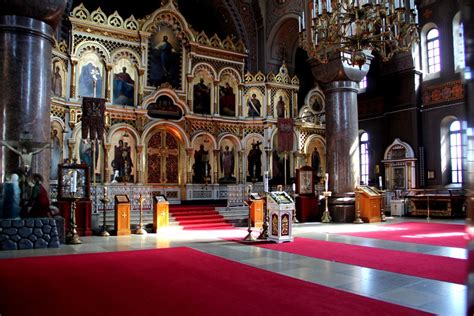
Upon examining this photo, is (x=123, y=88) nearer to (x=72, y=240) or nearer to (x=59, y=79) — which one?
(x=59, y=79)

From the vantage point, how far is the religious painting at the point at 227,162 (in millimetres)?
17922

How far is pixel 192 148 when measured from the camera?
17.2 m

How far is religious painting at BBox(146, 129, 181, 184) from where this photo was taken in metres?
16.7

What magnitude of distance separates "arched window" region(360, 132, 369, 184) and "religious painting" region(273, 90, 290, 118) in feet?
13.5

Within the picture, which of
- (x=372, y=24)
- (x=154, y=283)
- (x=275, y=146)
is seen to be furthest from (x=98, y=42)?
(x=154, y=283)

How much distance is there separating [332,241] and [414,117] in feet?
35.5

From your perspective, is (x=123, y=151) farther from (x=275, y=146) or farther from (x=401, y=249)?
(x=401, y=249)

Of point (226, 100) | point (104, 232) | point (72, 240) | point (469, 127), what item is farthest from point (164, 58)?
point (469, 127)

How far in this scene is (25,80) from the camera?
846 cm

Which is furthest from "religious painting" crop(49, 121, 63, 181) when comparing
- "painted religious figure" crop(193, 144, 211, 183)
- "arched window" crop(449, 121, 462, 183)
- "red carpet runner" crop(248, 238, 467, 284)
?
"arched window" crop(449, 121, 462, 183)

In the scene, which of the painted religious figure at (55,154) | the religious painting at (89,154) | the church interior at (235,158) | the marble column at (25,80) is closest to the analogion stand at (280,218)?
the church interior at (235,158)

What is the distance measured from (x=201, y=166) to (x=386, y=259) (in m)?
11.6

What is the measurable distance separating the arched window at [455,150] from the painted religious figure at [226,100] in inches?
361

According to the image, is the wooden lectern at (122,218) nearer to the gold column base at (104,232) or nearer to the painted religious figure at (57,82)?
the gold column base at (104,232)
